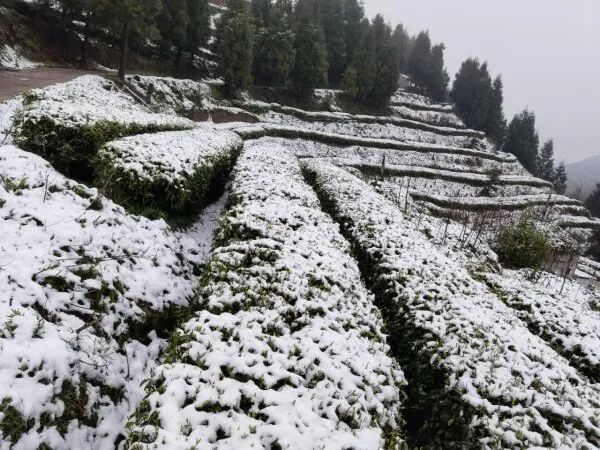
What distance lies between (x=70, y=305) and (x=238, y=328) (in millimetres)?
1753

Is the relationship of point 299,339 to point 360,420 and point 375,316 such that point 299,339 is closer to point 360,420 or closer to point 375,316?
point 360,420

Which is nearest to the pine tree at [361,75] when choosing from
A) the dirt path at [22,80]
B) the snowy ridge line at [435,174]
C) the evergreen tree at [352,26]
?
the evergreen tree at [352,26]

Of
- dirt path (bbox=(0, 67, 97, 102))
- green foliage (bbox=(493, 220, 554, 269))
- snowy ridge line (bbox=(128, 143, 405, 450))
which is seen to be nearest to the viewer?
snowy ridge line (bbox=(128, 143, 405, 450))

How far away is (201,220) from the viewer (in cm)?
906

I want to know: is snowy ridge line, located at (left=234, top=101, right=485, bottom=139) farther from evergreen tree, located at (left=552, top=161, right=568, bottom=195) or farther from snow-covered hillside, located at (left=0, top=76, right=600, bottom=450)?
snow-covered hillside, located at (left=0, top=76, right=600, bottom=450)

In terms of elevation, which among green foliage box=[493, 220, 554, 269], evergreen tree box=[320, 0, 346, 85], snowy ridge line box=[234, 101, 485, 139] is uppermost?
evergreen tree box=[320, 0, 346, 85]

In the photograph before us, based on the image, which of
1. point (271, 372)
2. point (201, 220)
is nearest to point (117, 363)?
point (271, 372)

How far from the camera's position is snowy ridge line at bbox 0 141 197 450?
2715 millimetres

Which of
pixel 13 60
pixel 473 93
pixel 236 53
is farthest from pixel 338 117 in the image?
pixel 473 93

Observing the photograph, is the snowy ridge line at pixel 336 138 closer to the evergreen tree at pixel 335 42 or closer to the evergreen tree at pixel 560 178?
the evergreen tree at pixel 335 42

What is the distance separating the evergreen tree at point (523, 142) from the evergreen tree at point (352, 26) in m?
31.3

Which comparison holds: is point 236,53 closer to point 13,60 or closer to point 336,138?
point 336,138

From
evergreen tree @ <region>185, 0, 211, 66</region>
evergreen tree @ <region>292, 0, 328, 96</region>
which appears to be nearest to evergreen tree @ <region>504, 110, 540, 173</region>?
evergreen tree @ <region>292, 0, 328, 96</region>

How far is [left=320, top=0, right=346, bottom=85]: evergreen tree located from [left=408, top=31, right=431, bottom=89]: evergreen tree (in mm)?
21306
